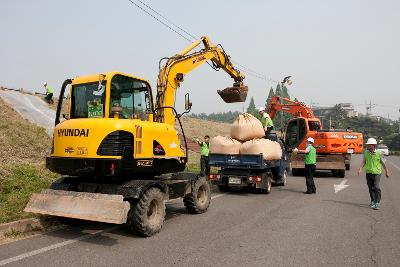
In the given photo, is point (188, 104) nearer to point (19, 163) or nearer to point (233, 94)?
point (233, 94)

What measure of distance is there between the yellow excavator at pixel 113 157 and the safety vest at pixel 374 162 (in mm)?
4892

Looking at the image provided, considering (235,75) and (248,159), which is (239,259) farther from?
(235,75)

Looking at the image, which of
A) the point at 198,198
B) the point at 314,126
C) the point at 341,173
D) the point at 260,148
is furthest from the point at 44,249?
the point at 314,126

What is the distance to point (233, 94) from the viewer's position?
11688mm

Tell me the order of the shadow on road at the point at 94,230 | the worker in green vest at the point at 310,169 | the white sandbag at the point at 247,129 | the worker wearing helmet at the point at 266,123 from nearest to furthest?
the shadow on road at the point at 94,230 → the white sandbag at the point at 247,129 → the worker in green vest at the point at 310,169 → the worker wearing helmet at the point at 266,123

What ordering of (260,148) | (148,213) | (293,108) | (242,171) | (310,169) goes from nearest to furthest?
(148,213) < (260,148) < (242,171) < (310,169) < (293,108)

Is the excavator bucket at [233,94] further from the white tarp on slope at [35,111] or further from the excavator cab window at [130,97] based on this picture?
the white tarp on slope at [35,111]

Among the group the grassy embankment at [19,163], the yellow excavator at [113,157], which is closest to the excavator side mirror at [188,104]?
the yellow excavator at [113,157]

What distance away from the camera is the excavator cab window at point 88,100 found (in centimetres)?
654

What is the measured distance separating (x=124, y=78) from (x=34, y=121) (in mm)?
15677

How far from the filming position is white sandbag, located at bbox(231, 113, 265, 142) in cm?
1163

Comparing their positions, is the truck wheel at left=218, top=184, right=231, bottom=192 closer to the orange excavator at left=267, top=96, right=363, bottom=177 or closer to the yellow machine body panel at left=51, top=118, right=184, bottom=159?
the yellow machine body panel at left=51, top=118, right=184, bottom=159

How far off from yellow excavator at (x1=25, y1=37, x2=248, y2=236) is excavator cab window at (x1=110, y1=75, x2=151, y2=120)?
0.02 metres

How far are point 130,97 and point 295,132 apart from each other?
43.2ft
